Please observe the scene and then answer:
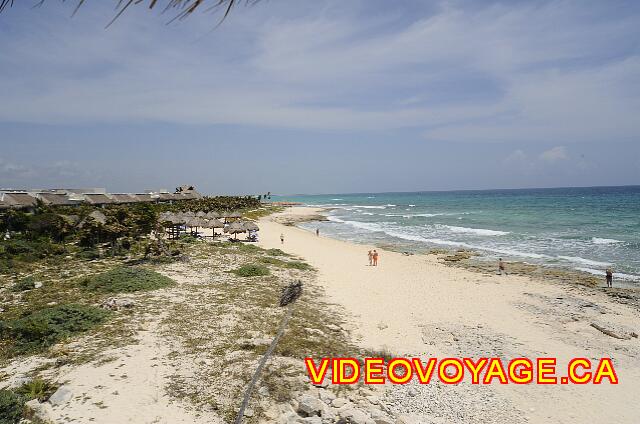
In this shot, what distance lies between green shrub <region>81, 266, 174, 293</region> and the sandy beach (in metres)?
7.53

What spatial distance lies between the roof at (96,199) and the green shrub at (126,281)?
109 feet

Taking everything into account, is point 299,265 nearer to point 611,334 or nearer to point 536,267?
point 611,334

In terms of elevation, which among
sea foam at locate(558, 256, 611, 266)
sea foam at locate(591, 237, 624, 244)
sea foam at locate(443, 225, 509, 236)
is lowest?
sea foam at locate(558, 256, 611, 266)

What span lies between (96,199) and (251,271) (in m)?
36.2

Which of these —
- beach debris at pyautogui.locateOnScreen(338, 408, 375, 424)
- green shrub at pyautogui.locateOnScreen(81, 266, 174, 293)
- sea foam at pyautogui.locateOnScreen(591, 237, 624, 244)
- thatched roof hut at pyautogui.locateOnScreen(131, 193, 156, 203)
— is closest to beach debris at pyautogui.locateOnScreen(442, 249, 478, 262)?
sea foam at pyautogui.locateOnScreen(591, 237, 624, 244)

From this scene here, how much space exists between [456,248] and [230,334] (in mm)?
25788

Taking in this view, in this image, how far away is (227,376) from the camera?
27.0 feet

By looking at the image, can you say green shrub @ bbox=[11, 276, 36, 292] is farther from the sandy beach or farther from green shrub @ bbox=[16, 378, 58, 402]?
the sandy beach

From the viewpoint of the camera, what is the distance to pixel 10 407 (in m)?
6.45

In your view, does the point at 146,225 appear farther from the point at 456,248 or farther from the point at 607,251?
the point at 607,251

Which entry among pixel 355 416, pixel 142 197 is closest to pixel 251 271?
pixel 355 416

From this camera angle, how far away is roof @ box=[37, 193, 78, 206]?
37250mm

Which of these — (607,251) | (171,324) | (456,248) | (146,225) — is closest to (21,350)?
(171,324)

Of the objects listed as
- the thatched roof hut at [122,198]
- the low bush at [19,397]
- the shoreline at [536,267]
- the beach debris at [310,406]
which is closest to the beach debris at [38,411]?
the low bush at [19,397]
